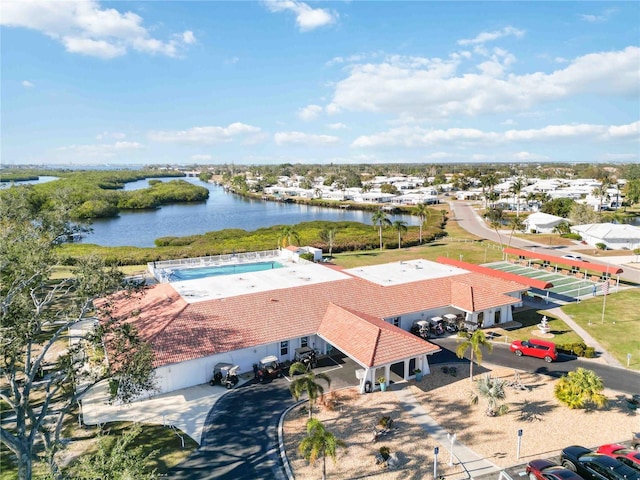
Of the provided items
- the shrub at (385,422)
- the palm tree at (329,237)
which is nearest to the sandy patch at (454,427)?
the shrub at (385,422)

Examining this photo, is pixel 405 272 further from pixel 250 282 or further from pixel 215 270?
pixel 215 270

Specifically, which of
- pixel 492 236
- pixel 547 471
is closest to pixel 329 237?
pixel 492 236

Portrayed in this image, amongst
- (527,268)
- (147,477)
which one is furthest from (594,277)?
(147,477)

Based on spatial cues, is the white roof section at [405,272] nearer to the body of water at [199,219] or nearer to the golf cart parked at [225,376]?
the golf cart parked at [225,376]

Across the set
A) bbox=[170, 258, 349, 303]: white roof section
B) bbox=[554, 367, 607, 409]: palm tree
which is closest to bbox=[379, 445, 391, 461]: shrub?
bbox=[554, 367, 607, 409]: palm tree

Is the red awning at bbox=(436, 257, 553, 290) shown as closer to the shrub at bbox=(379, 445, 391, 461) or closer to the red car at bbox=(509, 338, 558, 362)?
the red car at bbox=(509, 338, 558, 362)

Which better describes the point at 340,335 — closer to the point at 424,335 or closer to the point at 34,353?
the point at 424,335
